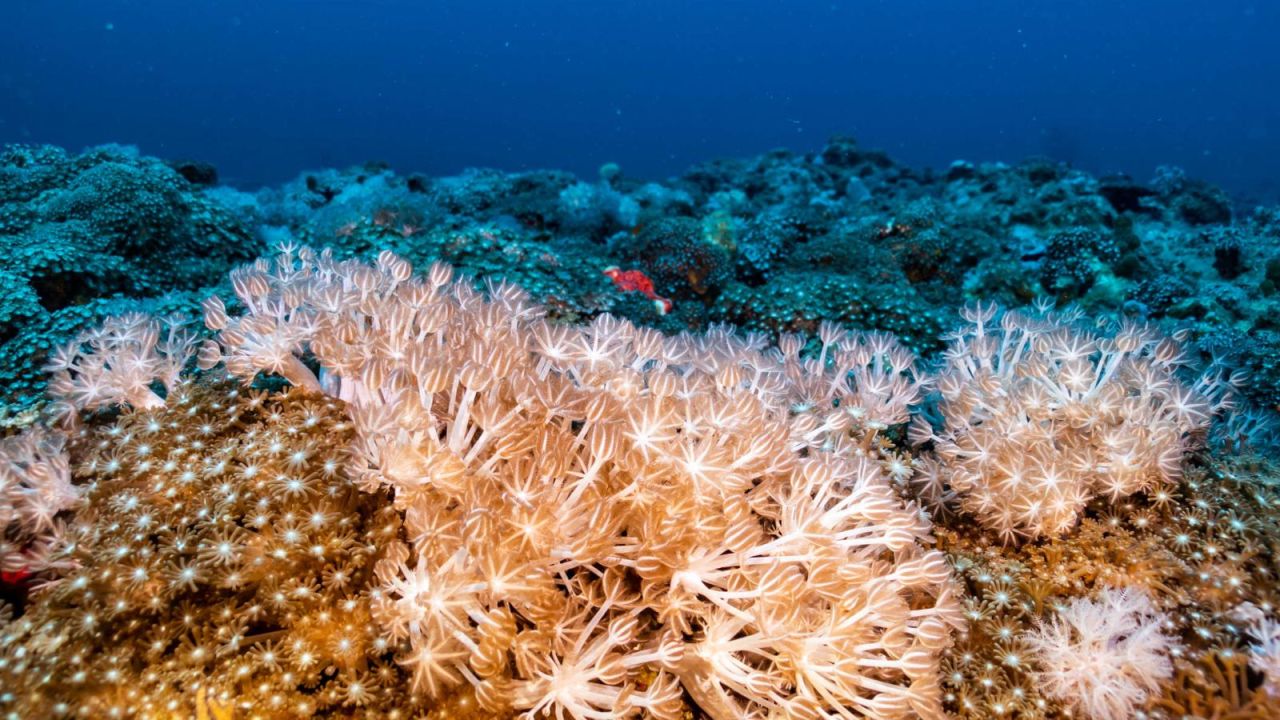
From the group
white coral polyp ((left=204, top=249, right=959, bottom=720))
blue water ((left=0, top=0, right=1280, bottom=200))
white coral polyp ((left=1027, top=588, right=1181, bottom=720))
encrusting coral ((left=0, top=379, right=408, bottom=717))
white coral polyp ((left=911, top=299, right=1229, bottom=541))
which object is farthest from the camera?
blue water ((left=0, top=0, right=1280, bottom=200))

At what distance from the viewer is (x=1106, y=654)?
106 inches

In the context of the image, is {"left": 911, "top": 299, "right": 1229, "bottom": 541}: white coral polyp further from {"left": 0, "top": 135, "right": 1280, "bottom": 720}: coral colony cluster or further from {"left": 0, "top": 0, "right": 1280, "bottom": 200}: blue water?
{"left": 0, "top": 0, "right": 1280, "bottom": 200}: blue water

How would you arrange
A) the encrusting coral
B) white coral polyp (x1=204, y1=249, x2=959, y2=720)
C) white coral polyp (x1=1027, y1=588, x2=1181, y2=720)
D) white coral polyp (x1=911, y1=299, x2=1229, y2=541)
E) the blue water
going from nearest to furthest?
the encrusting coral
white coral polyp (x1=204, y1=249, x2=959, y2=720)
white coral polyp (x1=1027, y1=588, x2=1181, y2=720)
white coral polyp (x1=911, y1=299, x2=1229, y2=541)
the blue water

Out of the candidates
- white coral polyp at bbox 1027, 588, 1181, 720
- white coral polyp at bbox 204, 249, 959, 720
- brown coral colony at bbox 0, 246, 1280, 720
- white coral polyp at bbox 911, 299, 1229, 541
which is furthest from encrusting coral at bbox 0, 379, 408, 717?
white coral polyp at bbox 911, 299, 1229, 541

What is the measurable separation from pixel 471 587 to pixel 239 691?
1.04 m

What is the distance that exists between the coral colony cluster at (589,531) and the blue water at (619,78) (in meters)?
100

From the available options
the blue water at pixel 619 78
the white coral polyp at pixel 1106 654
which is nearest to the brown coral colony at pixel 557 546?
the white coral polyp at pixel 1106 654

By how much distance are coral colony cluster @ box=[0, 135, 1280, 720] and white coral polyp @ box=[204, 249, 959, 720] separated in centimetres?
2

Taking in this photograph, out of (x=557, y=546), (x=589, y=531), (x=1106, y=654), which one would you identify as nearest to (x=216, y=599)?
(x=557, y=546)

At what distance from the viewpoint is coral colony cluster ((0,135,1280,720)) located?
230cm

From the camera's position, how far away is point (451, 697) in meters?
2.33

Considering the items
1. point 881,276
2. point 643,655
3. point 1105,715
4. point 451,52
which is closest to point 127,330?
point 643,655

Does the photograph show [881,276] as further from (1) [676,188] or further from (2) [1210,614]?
(1) [676,188]

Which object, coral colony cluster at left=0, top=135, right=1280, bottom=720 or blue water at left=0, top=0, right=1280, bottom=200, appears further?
blue water at left=0, top=0, right=1280, bottom=200
